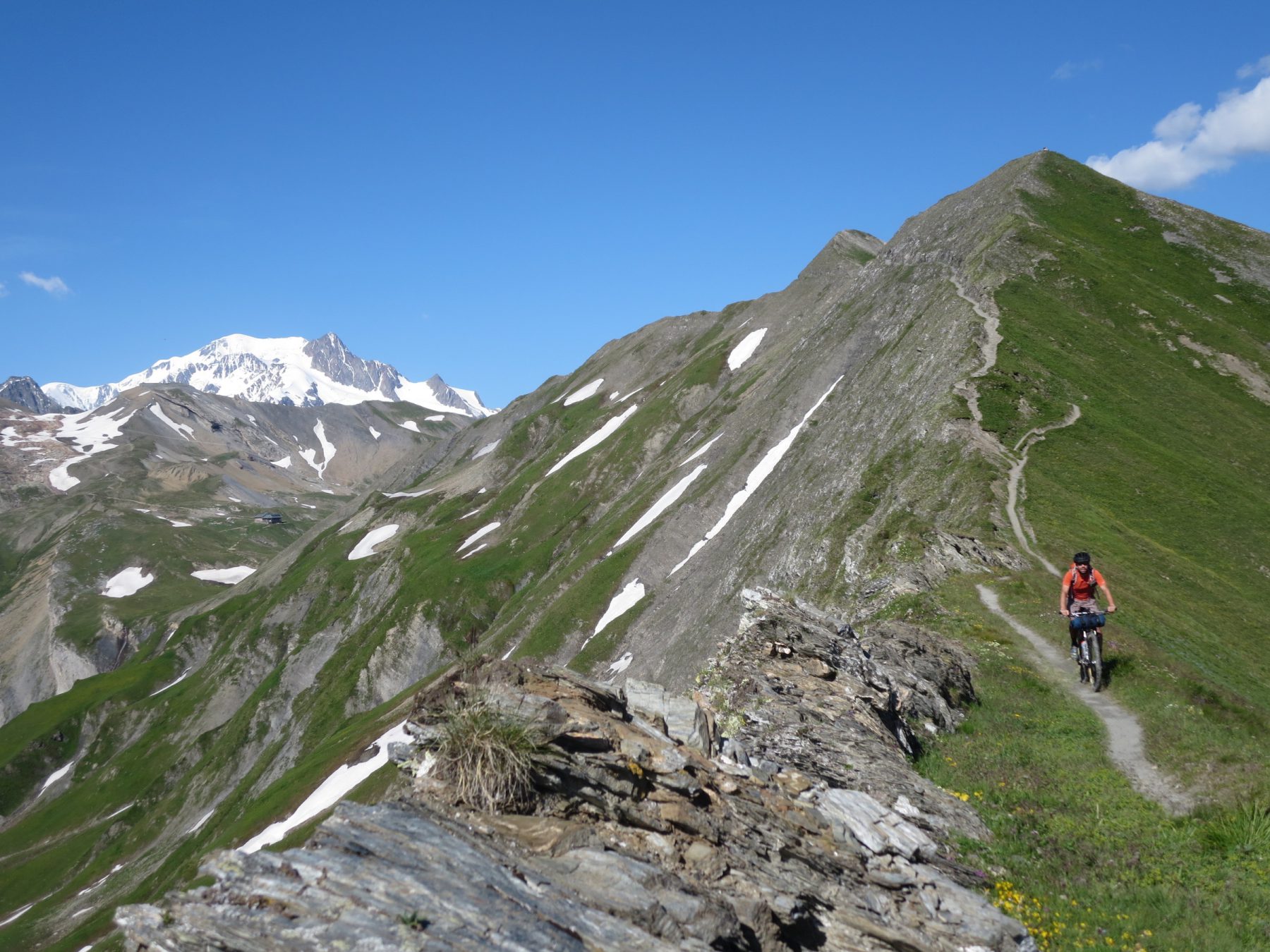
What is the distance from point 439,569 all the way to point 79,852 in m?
72.4

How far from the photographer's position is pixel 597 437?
13538 cm

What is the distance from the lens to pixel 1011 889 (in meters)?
12.7

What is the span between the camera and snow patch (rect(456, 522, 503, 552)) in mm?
127775

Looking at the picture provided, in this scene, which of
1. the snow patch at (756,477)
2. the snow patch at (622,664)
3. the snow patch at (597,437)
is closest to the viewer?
the snow patch at (622,664)

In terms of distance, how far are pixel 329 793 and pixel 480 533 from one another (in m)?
59.2

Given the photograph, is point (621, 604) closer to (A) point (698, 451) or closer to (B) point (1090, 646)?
(A) point (698, 451)

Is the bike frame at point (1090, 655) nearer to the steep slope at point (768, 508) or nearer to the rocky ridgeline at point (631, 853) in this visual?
the steep slope at point (768, 508)

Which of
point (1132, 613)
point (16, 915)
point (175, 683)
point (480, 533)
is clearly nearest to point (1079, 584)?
point (1132, 613)

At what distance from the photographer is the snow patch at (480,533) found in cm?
12778

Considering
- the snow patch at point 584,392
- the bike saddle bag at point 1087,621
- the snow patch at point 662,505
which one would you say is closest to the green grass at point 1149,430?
the bike saddle bag at point 1087,621

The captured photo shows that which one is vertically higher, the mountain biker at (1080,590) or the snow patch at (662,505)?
the snow patch at (662,505)

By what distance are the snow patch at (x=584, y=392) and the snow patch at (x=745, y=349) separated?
46252 mm

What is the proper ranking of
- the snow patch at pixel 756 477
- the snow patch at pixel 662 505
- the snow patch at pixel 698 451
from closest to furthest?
the snow patch at pixel 756 477 → the snow patch at pixel 662 505 → the snow patch at pixel 698 451

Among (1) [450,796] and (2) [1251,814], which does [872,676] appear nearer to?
(2) [1251,814]
